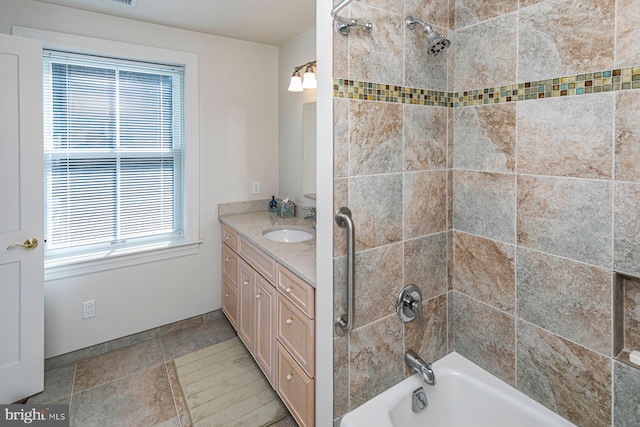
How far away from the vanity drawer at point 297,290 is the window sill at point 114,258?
1216 mm

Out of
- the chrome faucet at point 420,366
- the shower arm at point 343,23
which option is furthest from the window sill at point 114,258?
the shower arm at point 343,23

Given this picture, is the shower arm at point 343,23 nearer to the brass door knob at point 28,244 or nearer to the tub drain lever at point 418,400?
the tub drain lever at point 418,400

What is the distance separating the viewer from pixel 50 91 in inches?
87.6

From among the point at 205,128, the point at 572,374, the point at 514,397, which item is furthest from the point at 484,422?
the point at 205,128

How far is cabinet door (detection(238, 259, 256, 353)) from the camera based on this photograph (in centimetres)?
222

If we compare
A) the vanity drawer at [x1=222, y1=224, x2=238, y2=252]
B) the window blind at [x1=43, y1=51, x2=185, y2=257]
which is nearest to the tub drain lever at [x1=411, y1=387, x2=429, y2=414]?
the vanity drawer at [x1=222, y1=224, x2=238, y2=252]

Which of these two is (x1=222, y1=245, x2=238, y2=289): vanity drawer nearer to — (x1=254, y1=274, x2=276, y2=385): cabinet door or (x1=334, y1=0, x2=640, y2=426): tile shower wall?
(x1=254, y1=274, x2=276, y2=385): cabinet door

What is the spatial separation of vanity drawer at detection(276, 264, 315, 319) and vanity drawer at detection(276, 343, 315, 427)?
0.31m

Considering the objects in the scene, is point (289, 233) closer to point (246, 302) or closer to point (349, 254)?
point (246, 302)

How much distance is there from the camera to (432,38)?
133 centimetres

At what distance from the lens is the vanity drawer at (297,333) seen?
153cm

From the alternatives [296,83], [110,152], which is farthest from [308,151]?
[110,152]

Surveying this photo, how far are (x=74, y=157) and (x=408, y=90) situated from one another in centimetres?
225

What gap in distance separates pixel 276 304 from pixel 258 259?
34 cm
